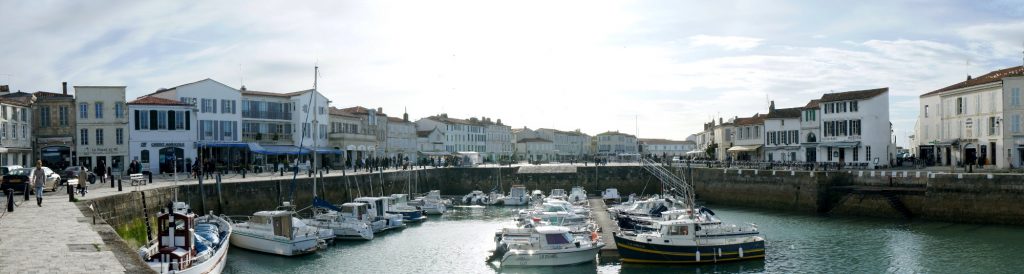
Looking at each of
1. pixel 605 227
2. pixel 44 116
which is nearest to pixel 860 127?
pixel 605 227

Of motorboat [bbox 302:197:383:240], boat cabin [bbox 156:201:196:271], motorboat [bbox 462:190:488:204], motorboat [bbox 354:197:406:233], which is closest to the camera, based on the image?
boat cabin [bbox 156:201:196:271]

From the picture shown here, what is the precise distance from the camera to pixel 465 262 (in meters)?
34.8

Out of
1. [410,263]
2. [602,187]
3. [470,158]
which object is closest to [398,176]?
[602,187]

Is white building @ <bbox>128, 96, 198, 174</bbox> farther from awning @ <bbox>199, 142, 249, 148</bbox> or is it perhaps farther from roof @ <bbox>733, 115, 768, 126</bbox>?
roof @ <bbox>733, 115, 768, 126</bbox>

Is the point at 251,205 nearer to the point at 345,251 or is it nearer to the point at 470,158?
the point at 345,251

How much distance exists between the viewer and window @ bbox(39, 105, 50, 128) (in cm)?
5534

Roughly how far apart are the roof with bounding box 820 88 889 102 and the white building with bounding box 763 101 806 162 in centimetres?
412

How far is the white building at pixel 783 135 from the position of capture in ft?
249

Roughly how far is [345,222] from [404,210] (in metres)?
10.6

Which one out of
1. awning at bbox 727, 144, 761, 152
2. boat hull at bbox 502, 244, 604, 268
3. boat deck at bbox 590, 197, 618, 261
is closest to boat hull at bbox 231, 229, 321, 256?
boat hull at bbox 502, 244, 604, 268

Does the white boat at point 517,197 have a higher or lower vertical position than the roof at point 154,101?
lower

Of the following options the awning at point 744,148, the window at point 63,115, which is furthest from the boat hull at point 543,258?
the awning at point 744,148

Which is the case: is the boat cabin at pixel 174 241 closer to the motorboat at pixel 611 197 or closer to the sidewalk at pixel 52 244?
the sidewalk at pixel 52 244

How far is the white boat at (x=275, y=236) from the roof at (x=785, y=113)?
5399 centimetres
